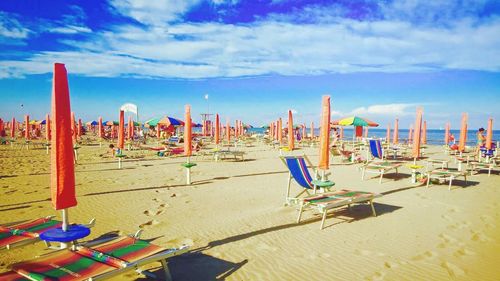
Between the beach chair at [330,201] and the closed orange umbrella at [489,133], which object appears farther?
the closed orange umbrella at [489,133]

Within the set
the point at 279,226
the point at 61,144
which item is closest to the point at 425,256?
the point at 279,226

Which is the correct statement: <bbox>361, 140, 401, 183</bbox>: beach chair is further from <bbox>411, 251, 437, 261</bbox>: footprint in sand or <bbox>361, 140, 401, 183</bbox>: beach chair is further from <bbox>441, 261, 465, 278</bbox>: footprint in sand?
<bbox>441, 261, 465, 278</bbox>: footprint in sand

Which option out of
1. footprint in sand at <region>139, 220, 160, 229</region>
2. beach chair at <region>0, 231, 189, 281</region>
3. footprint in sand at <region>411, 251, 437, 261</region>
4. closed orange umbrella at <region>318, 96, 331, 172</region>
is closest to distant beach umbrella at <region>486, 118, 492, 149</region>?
closed orange umbrella at <region>318, 96, 331, 172</region>

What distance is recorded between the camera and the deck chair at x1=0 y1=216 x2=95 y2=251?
3.50m

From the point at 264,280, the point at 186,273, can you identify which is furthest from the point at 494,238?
the point at 186,273

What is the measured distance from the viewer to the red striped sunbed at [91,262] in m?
2.67

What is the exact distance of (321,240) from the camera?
464 cm

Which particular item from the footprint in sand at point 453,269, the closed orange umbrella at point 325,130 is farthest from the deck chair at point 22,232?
the closed orange umbrella at point 325,130

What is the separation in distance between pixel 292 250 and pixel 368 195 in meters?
2.37

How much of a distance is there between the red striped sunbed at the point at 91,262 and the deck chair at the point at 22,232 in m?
0.73

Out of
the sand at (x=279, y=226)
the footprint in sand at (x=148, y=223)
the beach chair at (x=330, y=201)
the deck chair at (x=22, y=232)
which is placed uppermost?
the beach chair at (x=330, y=201)

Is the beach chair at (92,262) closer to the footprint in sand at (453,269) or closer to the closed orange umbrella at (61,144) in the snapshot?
the closed orange umbrella at (61,144)

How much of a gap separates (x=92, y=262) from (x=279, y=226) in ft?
10.2

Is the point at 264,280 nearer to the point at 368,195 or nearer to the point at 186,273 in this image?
the point at 186,273
